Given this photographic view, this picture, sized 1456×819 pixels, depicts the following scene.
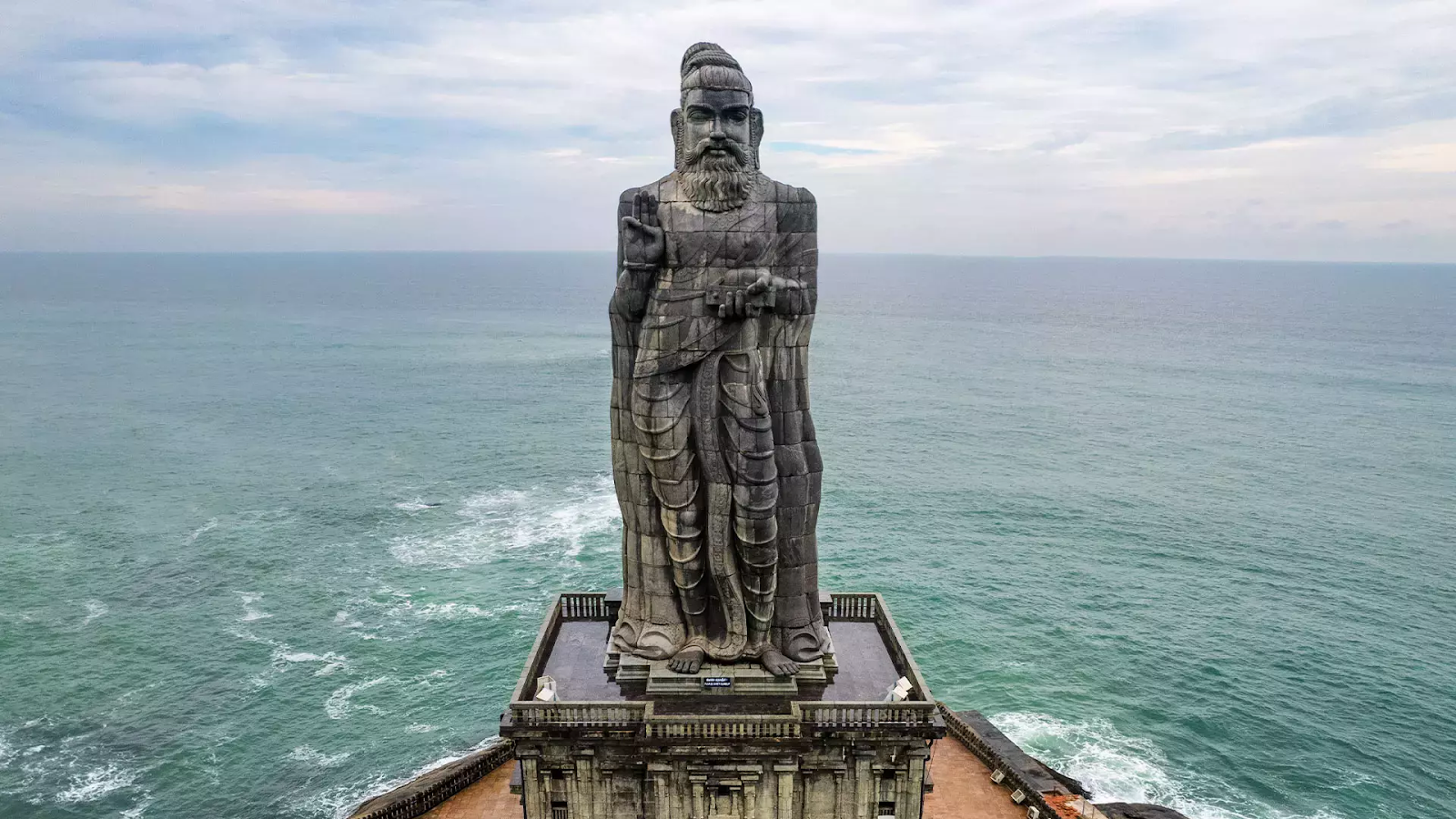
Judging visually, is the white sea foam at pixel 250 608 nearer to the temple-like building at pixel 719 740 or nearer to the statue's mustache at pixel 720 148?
the temple-like building at pixel 719 740

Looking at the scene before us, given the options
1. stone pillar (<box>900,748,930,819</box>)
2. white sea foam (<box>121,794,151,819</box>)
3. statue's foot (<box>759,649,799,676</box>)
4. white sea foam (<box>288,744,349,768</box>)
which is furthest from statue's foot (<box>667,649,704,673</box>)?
white sea foam (<box>121,794,151,819</box>)

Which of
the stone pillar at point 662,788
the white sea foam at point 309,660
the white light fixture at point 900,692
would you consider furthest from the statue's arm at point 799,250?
the white sea foam at point 309,660

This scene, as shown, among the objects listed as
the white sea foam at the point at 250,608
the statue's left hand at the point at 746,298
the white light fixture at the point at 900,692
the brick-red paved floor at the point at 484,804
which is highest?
the statue's left hand at the point at 746,298

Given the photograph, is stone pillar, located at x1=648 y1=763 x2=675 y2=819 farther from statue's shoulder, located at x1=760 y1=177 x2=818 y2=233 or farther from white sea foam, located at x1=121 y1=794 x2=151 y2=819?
white sea foam, located at x1=121 y1=794 x2=151 y2=819

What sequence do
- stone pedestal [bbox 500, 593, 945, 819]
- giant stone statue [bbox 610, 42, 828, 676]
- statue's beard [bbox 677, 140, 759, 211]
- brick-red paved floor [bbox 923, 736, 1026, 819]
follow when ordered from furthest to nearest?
brick-red paved floor [bbox 923, 736, 1026, 819], stone pedestal [bbox 500, 593, 945, 819], giant stone statue [bbox 610, 42, 828, 676], statue's beard [bbox 677, 140, 759, 211]

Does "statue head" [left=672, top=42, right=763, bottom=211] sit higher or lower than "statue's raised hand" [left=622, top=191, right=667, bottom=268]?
higher
